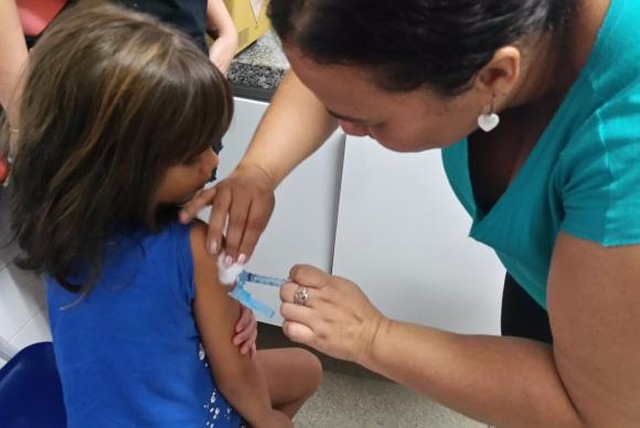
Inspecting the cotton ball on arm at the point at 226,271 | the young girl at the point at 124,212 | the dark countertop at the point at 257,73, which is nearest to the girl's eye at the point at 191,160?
the young girl at the point at 124,212

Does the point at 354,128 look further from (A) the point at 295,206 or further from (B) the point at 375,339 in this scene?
(A) the point at 295,206

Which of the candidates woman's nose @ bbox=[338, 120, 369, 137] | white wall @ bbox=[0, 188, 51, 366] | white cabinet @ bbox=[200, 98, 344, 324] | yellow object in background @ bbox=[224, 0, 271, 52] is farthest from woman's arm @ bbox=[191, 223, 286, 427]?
yellow object in background @ bbox=[224, 0, 271, 52]

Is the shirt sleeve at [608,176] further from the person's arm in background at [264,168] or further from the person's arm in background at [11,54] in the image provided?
the person's arm in background at [11,54]

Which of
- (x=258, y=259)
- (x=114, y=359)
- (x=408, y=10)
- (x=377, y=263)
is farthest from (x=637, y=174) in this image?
(x=258, y=259)

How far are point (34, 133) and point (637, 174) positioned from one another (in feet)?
2.01

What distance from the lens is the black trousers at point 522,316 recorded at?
3.42ft

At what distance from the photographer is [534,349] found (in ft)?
2.35

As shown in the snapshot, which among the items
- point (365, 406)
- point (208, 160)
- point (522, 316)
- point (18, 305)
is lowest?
point (365, 406)

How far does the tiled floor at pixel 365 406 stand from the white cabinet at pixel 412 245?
259 millimetres

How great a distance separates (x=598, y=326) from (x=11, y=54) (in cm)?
83

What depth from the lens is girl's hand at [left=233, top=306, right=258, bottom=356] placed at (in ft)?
2.90

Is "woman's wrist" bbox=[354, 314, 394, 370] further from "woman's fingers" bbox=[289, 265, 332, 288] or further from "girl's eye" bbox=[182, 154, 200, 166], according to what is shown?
"girl's eye" bbox=[182, 154, 200, 166]

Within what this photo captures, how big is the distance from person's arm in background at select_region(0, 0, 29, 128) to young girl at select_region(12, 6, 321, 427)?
181mm

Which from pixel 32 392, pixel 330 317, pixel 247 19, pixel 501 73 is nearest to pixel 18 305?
pixel 32 392
